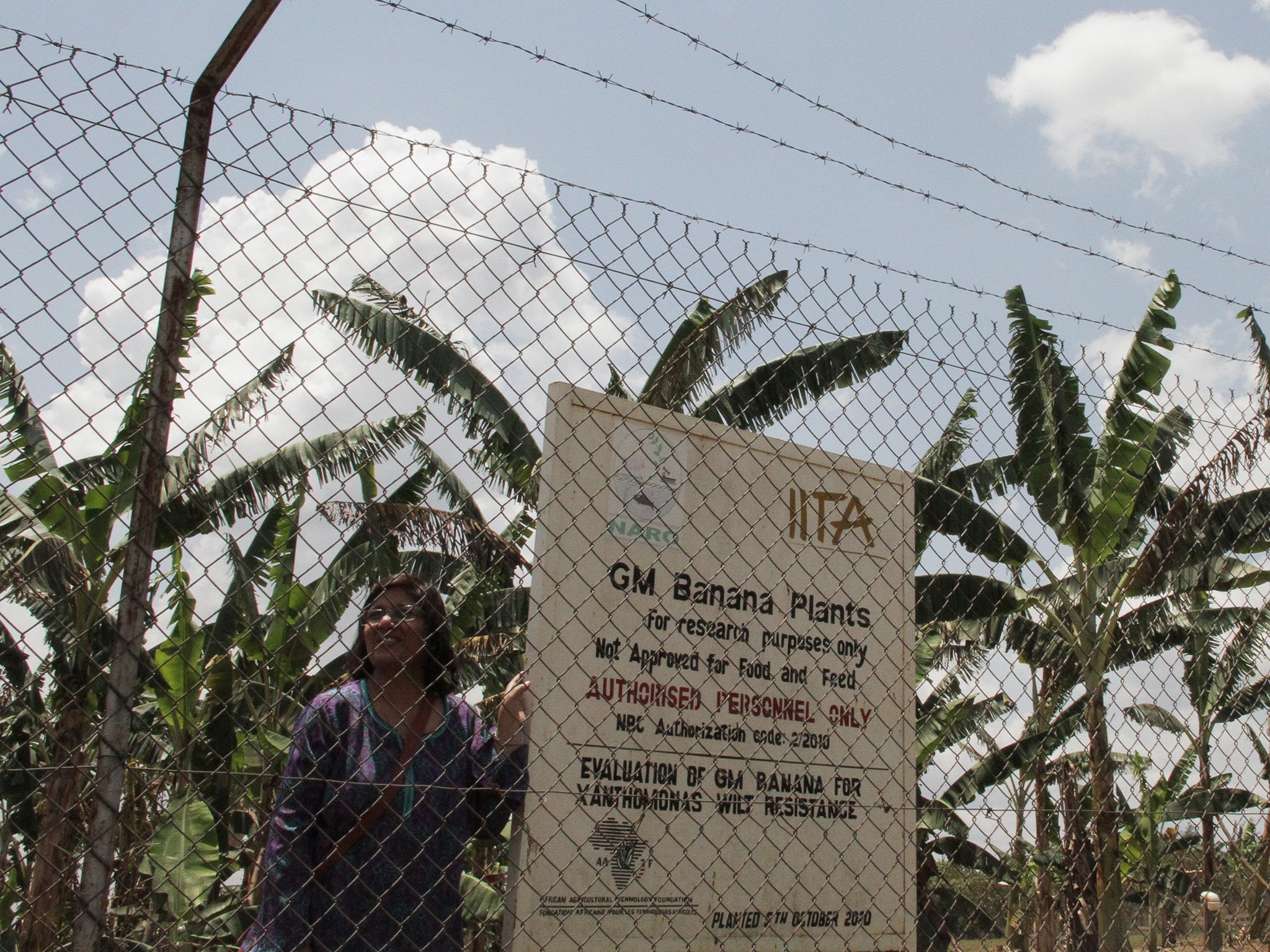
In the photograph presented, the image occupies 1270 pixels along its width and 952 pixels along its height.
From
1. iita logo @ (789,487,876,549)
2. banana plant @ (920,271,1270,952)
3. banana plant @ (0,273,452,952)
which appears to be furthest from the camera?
banana plant @ (920,271,1270,952)

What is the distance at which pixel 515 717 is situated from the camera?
7.83 feet

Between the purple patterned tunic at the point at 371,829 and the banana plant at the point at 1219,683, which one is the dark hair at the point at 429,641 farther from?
the banana plant at the point at 1219,683

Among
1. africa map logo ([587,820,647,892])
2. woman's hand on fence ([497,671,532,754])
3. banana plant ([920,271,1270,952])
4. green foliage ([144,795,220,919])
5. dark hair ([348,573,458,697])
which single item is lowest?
green foliage ([144,795,220,919])

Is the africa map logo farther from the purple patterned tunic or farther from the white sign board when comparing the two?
the purple patterned tunic

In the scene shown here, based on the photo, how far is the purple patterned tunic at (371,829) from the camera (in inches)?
85.6

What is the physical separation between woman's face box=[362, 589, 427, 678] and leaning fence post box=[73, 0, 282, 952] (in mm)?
486

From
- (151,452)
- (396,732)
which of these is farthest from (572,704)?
(151,452)

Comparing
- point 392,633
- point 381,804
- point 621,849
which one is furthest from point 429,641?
point 621,849

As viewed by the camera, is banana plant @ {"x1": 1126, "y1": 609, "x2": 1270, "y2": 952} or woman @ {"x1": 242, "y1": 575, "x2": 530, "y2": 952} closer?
woman @ {"x1": 242, "y1": 575, "x2": 530, "y2": 952}

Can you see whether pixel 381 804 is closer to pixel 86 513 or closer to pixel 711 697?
pixel 711 697

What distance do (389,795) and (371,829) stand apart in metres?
0.08

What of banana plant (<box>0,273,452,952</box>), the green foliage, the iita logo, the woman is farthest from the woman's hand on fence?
the green foliage

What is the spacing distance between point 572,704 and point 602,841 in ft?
1.00

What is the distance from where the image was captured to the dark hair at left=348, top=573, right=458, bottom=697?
7.89 feet
